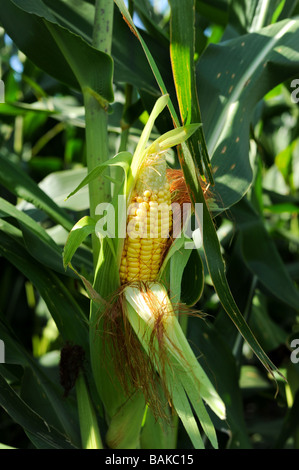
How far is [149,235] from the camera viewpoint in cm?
68

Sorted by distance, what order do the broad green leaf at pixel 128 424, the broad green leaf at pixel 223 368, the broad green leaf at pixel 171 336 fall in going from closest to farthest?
the broad green leaf at pixel 171 336 < the broad green leaf at pixel 128 424 < the broad green leaf at pixel 223 368

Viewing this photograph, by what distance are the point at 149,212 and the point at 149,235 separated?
0.10 feet

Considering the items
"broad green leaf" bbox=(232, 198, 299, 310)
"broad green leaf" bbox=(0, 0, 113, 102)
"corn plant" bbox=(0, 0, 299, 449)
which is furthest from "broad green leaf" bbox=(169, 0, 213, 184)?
"broad green leaf" bbox=(232, 198, 299, 310)

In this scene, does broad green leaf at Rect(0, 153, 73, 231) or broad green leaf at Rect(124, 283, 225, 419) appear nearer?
broad green leaf at Rect(124, 283, 225, 419)

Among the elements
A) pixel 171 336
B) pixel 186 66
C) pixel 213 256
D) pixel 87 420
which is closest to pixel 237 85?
pixel 186 66

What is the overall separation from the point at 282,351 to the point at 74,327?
0.53m

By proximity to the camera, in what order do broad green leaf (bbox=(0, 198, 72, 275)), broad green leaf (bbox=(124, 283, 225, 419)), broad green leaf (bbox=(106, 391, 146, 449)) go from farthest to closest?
broad green leaf (bbox=(0, 198, 72, 275))
broad green leaf (bbox=(106, 391, 146, 449))
broad green leaf (bbox=(124, 283, 225, 419))

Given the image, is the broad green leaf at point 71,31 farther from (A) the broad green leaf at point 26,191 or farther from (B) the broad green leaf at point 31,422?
(B) the broad green leaf at point 31,422

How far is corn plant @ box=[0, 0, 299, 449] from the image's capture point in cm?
68

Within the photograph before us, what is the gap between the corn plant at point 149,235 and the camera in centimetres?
68

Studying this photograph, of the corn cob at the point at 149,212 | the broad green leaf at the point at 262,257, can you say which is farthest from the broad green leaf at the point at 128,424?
the broad green leaf at the point at 262,257

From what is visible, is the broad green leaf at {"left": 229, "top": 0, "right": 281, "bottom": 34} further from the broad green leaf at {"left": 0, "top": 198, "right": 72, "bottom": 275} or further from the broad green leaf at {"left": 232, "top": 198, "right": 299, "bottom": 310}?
the broad green leaf at {"left": 0, "top": 198, "right": 72, "bottom": 275}

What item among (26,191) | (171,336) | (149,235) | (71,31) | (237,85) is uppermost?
(71,31)

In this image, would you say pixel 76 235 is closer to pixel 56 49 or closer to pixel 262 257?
pixel 56 49
